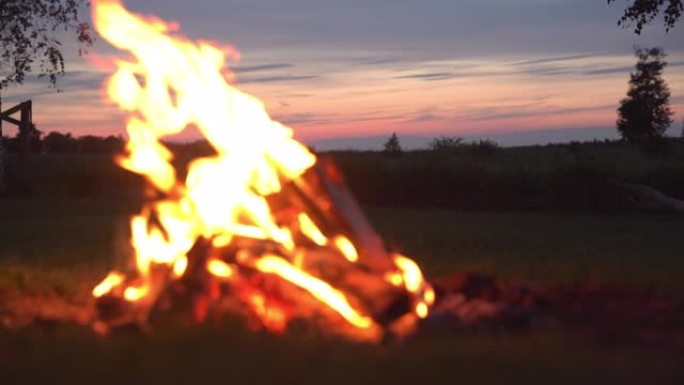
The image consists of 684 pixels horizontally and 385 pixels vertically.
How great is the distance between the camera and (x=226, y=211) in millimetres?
9391

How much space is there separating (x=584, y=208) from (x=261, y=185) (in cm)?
2292

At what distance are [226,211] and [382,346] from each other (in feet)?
8.78

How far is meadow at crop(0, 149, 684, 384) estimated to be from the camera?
6.36 m

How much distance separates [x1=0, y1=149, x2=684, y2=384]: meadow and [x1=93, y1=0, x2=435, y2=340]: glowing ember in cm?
79

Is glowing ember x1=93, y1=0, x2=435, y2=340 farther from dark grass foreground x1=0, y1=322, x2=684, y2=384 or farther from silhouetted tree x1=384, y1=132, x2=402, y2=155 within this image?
silhouetted tree x1=384, y1=132, x2=402, y2=155

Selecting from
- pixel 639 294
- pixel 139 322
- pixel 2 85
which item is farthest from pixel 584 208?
pixel 139 322

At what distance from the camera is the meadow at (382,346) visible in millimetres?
6359

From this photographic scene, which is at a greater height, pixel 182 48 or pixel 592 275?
pixel 182 48

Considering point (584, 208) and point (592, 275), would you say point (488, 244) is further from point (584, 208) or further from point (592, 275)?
point (584, 208)

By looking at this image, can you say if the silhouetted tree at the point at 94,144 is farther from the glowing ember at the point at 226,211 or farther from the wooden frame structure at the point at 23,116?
the glowing ember at the point at 226,211

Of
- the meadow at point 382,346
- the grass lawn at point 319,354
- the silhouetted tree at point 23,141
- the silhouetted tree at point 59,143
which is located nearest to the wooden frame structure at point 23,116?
the silhouetted tree at point 23,141

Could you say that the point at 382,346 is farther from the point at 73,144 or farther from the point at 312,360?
the point at 73,144

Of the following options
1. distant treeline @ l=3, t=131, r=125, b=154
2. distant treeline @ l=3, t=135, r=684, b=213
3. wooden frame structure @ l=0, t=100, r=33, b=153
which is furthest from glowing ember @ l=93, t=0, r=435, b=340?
distant treeline @ l=3, t=131, r=125, b=154

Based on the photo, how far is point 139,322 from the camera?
828 centimetres
